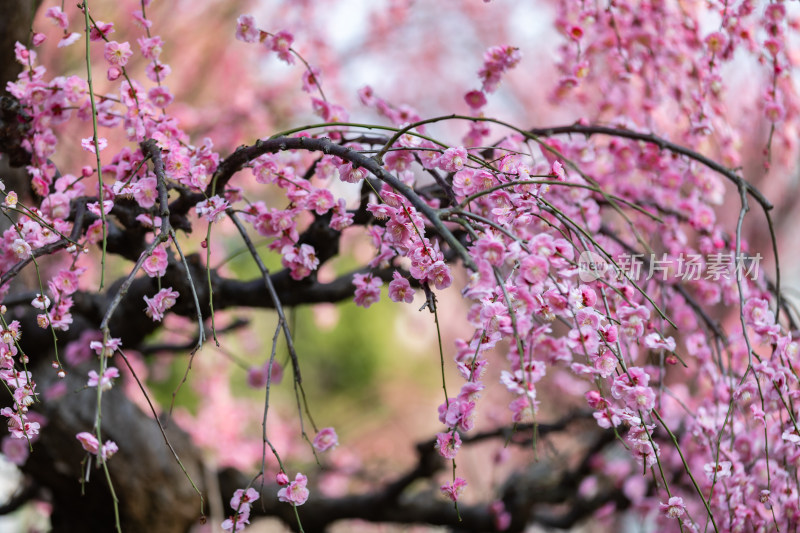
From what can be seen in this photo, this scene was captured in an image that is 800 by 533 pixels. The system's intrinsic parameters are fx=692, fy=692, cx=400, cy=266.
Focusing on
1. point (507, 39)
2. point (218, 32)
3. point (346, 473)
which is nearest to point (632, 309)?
point (346, 473)

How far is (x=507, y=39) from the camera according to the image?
5043 millimetres

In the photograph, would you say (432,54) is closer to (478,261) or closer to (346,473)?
(346,473)

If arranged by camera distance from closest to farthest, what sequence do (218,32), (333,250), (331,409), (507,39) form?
(333,250) → (218,32) → (507,39) → (331,409)

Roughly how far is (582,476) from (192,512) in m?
1.32

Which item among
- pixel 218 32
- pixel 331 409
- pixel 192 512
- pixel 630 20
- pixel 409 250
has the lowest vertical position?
pixel 192 512

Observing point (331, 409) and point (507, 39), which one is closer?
point (507, 39)

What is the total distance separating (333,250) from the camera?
5.11 feet

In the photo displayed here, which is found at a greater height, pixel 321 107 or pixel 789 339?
pixel 321 107

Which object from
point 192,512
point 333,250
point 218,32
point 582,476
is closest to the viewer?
point 333,250

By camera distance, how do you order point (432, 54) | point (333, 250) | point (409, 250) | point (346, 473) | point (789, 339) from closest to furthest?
point (409, 250) < point (789, 339) < point (333, 250) < point (346, 473) < point (432, 54)

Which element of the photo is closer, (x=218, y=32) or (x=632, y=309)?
(x=632, y=309)

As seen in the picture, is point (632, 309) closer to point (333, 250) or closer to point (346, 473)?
point (333, 250)

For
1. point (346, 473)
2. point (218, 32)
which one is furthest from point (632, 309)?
point (218, 32)

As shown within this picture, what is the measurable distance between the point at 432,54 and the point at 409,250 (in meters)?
4.68
